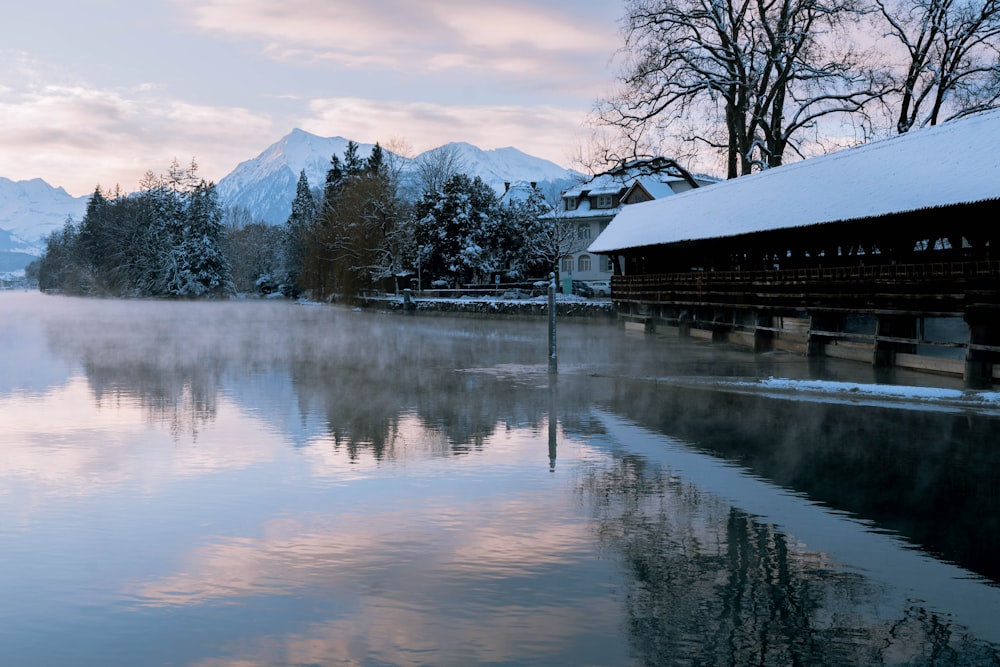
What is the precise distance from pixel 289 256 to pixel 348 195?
43.2 m

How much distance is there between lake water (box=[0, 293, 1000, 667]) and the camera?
5.88 m

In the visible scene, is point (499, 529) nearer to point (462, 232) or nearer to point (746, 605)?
point (746, 605)

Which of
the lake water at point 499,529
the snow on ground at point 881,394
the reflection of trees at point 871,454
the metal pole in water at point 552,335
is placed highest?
the metal pole in water at point 552,335

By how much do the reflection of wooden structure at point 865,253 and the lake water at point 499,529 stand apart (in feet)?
17.5

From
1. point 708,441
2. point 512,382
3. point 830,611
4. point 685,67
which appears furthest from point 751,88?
point 830,611

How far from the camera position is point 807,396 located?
18250 millimetres

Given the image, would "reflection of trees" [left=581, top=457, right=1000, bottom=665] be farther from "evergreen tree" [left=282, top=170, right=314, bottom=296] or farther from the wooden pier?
"evergreen tree" [left=282, top=170, right=314, bottom=296]

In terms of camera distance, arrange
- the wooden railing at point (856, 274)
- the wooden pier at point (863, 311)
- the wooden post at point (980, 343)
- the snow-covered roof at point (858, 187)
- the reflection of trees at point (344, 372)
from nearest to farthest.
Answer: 1. the reflection of trees at point (344, 372)
2. the wooden post at point (980, 343)
3. the wooden pier at point (863, 311)
4. the wooden railing at point (856, 274)
5. the snow-covered roof at point (858, 187)

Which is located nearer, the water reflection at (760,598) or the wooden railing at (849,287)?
the water reflection at (760,598)

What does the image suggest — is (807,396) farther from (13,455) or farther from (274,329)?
(274,329)

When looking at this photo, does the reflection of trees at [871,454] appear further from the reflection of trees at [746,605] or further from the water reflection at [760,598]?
the reflection of trees at [746,605]

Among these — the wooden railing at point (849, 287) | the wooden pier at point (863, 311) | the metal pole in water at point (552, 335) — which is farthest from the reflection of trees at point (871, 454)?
the wooden railing at point (849, 287)

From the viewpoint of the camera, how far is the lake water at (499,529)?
5.88m

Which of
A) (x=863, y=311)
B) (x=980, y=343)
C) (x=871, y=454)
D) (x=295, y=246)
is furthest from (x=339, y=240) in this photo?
(x=871, y=454)
